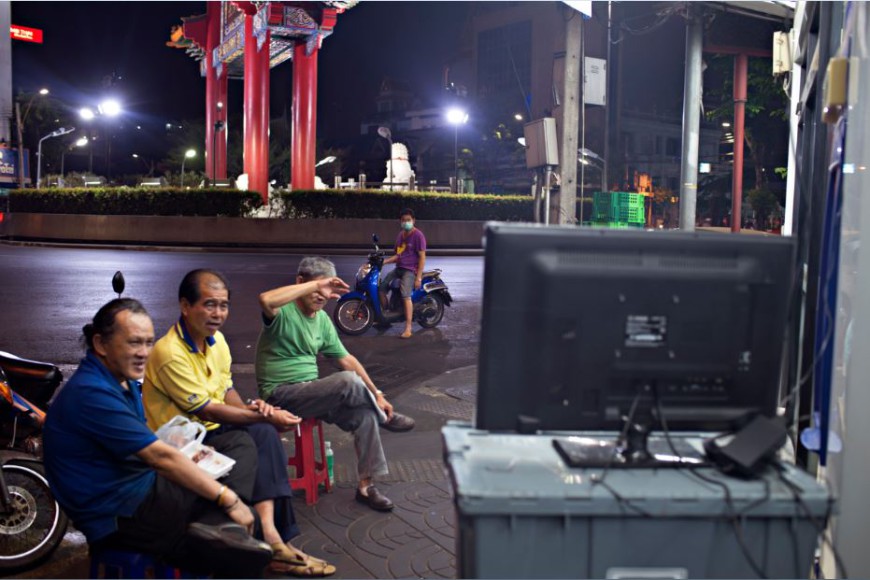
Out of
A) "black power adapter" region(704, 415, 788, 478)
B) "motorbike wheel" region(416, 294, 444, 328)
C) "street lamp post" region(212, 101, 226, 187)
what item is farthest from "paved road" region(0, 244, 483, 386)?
"street lamp post" region(212, 101, 226, 187)

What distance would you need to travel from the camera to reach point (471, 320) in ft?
41.2

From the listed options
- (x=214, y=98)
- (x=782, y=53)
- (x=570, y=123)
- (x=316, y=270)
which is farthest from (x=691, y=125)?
(x=214, y=98)

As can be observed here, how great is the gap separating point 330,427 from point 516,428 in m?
4.70

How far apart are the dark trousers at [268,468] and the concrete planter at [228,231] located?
23667 mm

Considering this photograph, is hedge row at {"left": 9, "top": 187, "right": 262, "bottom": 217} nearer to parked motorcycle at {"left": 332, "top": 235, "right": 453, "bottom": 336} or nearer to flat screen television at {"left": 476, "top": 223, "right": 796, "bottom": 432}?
parked motorcycle at {"left": 332, "top": 235, "right": 453, "bottom": 336}

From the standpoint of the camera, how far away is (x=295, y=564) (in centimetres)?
391

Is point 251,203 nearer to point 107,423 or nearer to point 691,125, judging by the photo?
point 691,125

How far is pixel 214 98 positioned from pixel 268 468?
1441 inches

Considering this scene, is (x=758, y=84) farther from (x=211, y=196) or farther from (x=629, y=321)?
(x=629, y=321)

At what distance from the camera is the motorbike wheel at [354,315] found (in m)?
11.2

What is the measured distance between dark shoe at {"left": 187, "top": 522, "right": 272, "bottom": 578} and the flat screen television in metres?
1.39

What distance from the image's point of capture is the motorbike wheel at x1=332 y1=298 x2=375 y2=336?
442 inches

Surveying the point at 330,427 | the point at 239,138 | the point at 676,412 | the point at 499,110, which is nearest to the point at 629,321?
the point at 676,412

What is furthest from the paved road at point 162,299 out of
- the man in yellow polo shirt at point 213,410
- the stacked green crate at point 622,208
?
the man in yellow polo shirt at point 213,410
